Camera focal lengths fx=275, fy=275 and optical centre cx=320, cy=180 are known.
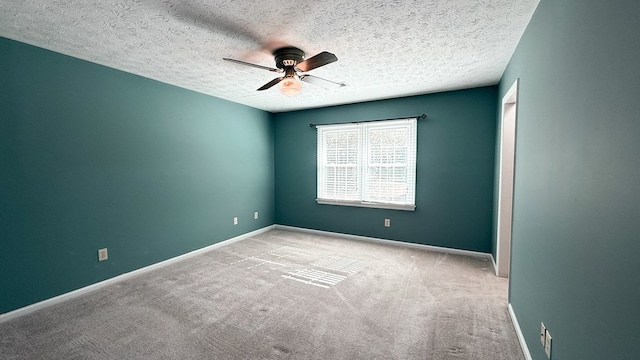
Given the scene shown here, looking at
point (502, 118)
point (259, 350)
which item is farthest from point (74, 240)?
point (502, 118)

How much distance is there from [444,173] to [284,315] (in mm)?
3042

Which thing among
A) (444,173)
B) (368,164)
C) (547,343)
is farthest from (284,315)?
(444,173)

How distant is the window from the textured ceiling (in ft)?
4.05

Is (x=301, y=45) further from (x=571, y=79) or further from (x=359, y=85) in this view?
(x=571, y=79)

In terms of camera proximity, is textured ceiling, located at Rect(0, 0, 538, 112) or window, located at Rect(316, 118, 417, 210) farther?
window, located at Rect(316, 118, 417, 210)

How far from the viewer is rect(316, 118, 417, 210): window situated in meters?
4.39

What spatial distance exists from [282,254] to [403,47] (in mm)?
3088

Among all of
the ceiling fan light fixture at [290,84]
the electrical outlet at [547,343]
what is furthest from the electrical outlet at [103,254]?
the electrical outlet at [547,343]

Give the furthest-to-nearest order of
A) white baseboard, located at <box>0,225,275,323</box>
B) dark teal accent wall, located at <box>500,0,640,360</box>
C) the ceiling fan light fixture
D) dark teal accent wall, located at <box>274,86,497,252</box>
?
dark teal accent wall, located at <box>274,86,497,252</box>
the ceiling fan light fixture
white baseboard, located at <box>0,225,275,323</box>
dark teal accent wall, located at <box>500,0,640,360</box>

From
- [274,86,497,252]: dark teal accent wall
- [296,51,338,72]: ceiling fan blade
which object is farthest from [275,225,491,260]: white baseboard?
[296,51,338,72]: ceiling fan blade

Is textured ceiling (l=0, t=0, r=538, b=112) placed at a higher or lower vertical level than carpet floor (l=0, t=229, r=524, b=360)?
higher

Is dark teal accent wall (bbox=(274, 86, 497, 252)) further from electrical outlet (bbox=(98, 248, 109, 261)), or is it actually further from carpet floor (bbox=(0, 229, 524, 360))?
electrical outlet (bbox=(98, 248, 109, 261))

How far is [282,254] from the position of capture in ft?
13.4

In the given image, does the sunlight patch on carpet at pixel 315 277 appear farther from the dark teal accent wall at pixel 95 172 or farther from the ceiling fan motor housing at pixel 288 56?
the ceiling fan motor housing at pixel 288 56
